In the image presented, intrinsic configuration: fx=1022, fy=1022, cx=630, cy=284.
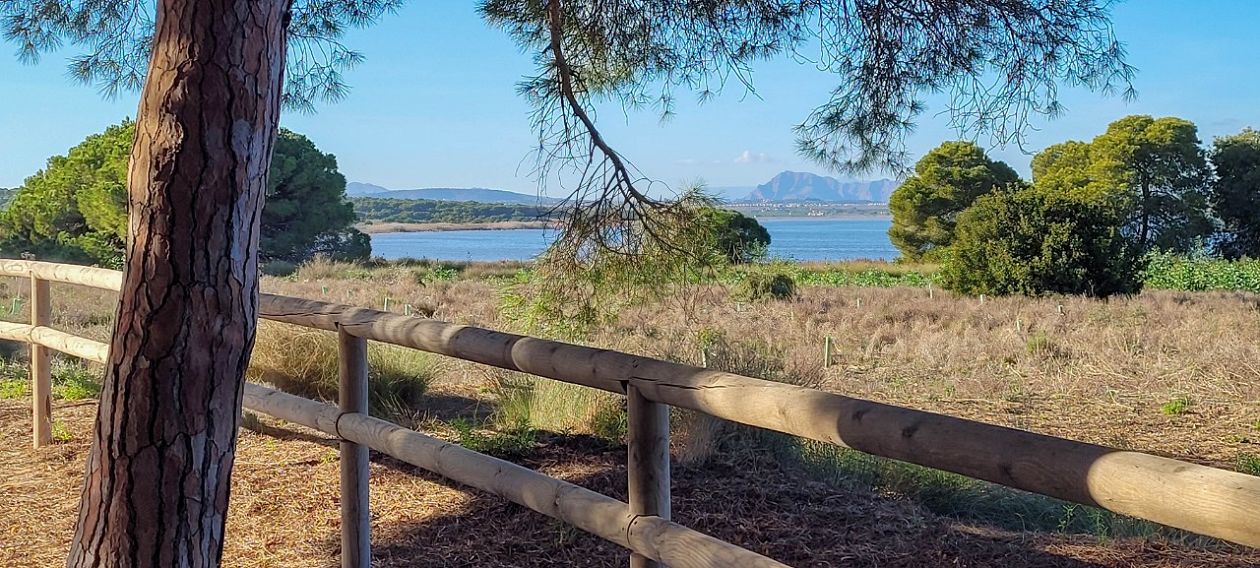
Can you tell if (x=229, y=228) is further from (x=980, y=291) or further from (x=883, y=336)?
(x=980, y=291)

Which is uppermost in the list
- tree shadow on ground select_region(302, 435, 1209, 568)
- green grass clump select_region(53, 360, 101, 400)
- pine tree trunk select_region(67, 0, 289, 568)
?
pine tree trunk select_region(67, 0, 289, 568)

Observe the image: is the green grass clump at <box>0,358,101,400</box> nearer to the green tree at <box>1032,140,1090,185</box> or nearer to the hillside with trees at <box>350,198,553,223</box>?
the hillside with trees at <box>350,198,553,223</box>

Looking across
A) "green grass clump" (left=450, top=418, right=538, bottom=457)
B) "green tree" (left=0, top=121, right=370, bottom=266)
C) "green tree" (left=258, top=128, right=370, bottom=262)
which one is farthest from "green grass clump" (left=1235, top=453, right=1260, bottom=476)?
"green tree" (left=258, top=128, right=370, bottom=262)

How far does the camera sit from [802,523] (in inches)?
174

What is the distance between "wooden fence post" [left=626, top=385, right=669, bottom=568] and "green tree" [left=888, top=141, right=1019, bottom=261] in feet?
124

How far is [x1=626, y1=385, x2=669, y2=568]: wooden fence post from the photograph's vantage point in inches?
91.4

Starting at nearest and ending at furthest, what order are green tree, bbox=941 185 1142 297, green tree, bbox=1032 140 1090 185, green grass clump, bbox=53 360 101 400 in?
green grass clump, bbox=53 360 101 400, green tree, bbox=941 185 1142 297, green tree, bbox=1032 140 1090 185

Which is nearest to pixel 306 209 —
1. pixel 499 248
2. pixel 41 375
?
pixel 499 248

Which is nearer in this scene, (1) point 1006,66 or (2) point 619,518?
(2) point 619,518

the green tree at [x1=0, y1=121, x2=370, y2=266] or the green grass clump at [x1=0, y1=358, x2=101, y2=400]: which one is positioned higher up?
the green tree at [x1=0, y1=121, x2=370, y2=266]

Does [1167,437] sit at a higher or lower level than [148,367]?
lower

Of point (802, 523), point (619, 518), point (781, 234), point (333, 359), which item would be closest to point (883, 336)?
point (333, 359)

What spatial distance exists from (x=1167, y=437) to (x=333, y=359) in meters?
6.22

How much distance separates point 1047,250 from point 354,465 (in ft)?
54.5
